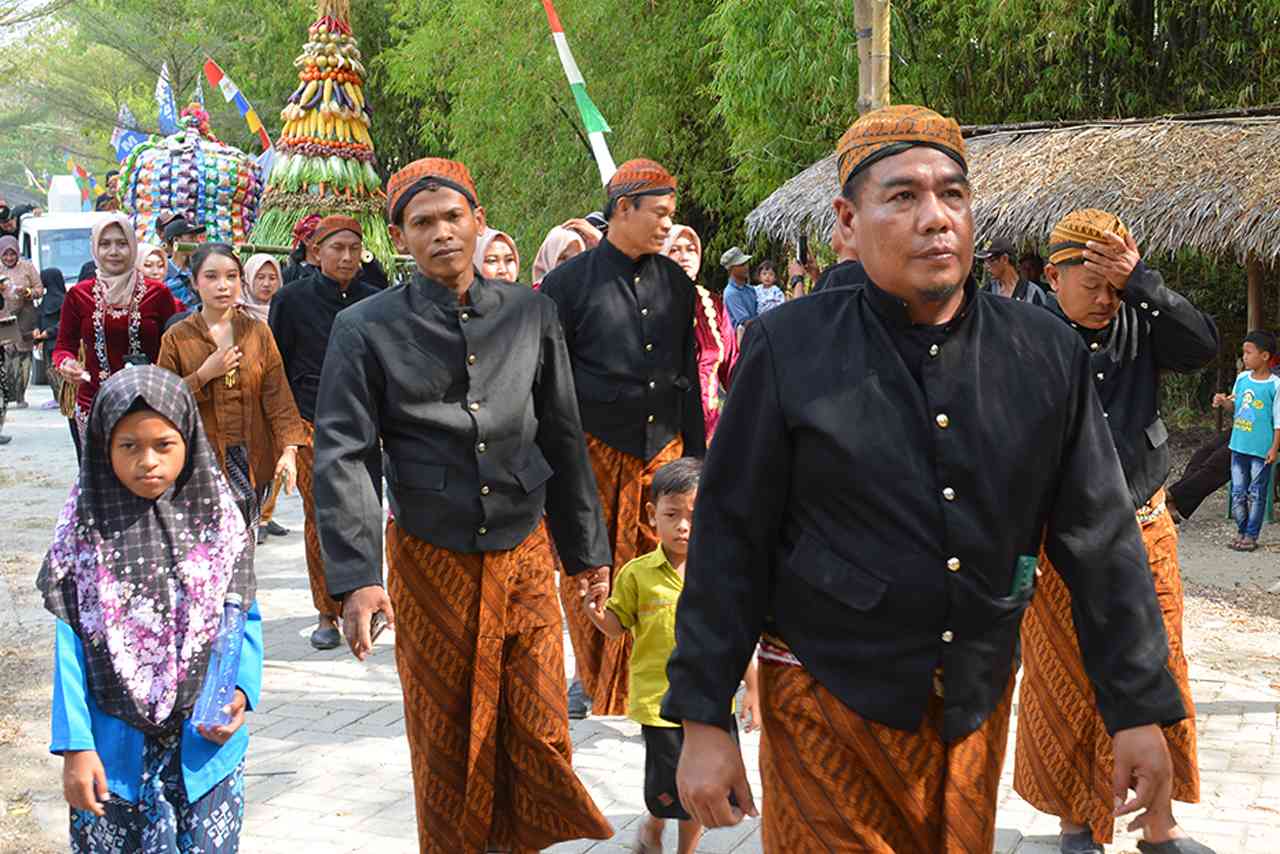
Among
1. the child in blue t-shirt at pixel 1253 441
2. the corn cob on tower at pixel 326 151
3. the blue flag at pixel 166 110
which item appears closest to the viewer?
the child in blue t-shirt at pixel 1253 441

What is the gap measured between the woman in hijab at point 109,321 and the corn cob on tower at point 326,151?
790cm

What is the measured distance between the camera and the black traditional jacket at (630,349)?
6.15 meters

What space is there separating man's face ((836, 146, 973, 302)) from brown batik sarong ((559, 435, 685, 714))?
3.45 metres

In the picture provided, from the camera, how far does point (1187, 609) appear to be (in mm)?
9055

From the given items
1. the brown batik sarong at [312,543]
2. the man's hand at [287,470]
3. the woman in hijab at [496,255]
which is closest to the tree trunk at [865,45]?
the woman in hijab at [496,255]

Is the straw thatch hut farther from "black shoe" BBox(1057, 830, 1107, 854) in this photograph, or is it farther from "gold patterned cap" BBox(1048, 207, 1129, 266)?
"black shoe" BBox(1057, 830, 1107, 854)

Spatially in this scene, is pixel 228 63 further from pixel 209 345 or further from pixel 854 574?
pixel 854 574

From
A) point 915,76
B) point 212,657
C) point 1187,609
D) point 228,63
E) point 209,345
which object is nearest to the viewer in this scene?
point 212,657

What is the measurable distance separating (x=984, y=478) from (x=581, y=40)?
20433mm

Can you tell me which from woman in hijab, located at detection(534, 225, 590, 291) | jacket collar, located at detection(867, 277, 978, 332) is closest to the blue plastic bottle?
jacket collar, located at detection(867, 277, 978, 332)

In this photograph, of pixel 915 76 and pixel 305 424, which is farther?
pixel 915 76

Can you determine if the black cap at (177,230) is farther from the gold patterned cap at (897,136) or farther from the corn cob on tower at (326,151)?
the gold patterned cap at (897,136)

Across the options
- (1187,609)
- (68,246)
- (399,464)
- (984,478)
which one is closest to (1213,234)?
(1187,609)

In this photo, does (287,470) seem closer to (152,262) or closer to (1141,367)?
(1141,367)
